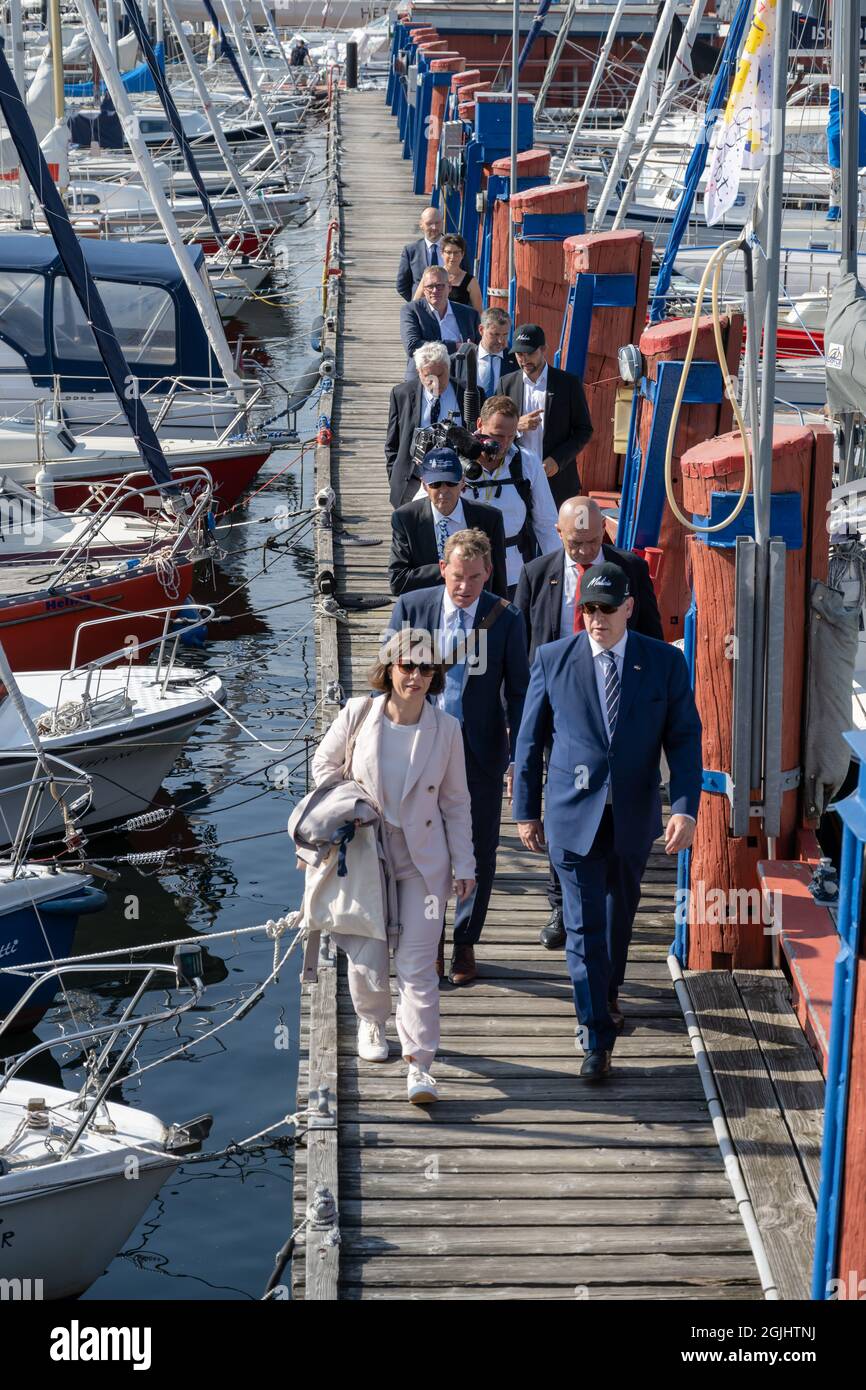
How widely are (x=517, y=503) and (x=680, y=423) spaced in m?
1.13

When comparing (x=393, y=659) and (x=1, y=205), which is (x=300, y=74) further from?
(x=393, y=659)

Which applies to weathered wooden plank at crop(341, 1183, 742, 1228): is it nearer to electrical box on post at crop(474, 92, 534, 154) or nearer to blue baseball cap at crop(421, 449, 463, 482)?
blue baseball cap at crop(421, 449, 463, 482)

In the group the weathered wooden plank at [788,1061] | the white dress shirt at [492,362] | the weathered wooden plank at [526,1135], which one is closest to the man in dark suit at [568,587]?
the weathered wooden plank at [788,1061]

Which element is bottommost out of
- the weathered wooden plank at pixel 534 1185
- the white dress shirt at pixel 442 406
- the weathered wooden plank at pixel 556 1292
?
the weathered wooden plank at pixel 556 1292

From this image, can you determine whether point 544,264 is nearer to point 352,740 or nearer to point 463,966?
point 463,966

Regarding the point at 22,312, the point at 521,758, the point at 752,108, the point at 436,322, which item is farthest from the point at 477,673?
the point at 22,312

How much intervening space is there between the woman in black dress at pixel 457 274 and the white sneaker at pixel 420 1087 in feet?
25.2

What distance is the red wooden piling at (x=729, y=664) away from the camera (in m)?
6.66

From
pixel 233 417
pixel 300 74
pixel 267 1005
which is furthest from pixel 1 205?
pixel 300 74

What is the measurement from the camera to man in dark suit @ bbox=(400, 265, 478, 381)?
1217 cm

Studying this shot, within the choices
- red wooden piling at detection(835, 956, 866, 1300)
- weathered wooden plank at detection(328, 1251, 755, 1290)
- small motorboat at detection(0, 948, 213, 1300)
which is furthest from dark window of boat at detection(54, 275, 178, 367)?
red wooden piling at detection(835, 956, 866, 1300)

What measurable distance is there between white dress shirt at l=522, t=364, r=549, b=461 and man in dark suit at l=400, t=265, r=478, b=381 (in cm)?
217

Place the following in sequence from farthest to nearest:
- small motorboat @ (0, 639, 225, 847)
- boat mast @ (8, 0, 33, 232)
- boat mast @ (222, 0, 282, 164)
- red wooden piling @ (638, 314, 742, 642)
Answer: boat mast @ (222, 0, 282, 164) < boat mast @ (8, 0, 33, 232) < small motorboat @ (0, 639, 225, 847) < red wooden piling @ (638, 314, 742, 642)

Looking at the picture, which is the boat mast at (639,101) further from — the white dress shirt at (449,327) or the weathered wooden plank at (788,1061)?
the weathered wooden plank at (788,1061)
